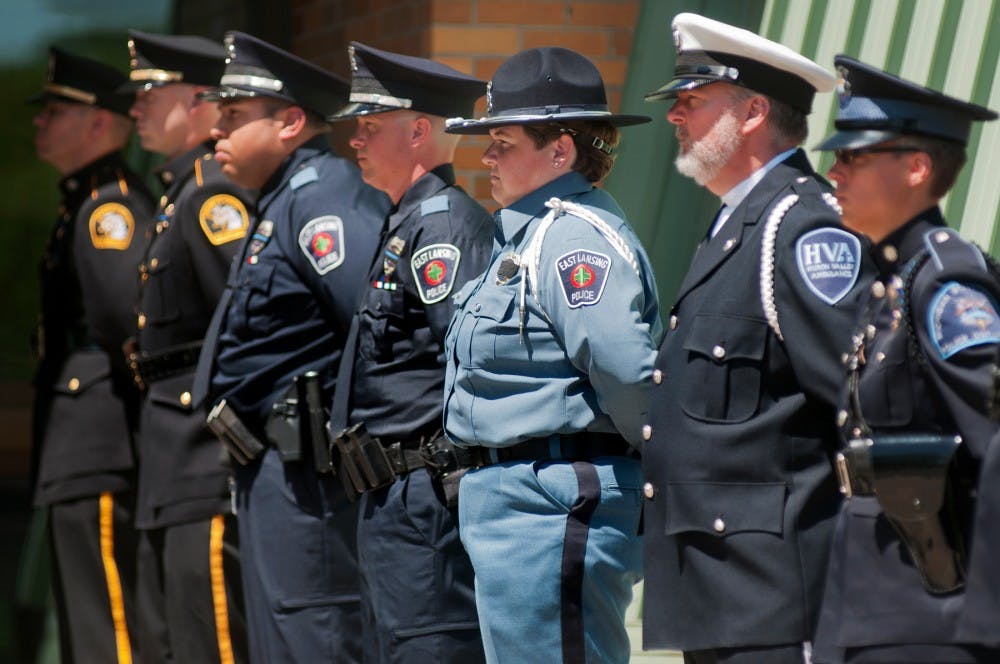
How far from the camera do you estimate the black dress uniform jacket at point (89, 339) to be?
19.1ft

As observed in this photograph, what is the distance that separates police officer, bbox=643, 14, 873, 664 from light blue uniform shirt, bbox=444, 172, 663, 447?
0.25 meters

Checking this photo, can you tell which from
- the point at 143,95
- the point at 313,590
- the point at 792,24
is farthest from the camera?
the point at 143,95

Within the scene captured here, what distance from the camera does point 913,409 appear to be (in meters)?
2.77

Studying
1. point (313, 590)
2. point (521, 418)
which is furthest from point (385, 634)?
point (521, 418)

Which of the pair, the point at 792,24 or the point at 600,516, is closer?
the point at 600,516

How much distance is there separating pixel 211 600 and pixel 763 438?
2465 millimetres

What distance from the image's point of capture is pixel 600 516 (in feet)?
12.0

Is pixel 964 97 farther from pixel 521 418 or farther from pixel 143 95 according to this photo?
pixel 143 95

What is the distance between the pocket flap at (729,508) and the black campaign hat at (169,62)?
3.32 meters

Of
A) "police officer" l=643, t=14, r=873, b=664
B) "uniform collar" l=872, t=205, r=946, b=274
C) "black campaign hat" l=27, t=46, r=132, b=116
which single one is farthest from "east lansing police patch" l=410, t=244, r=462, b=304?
"black campaign hat" l=27, t=46, r=132, b=116

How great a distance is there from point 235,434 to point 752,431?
1.94 meters

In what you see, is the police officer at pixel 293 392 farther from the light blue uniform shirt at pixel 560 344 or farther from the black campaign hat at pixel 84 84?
the black campaign hat at pixel 84 84

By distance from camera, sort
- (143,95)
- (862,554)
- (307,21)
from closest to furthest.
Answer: (862,554) → (143,95) → (307,21)

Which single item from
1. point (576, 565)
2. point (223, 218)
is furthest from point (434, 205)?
point (223, 218)
